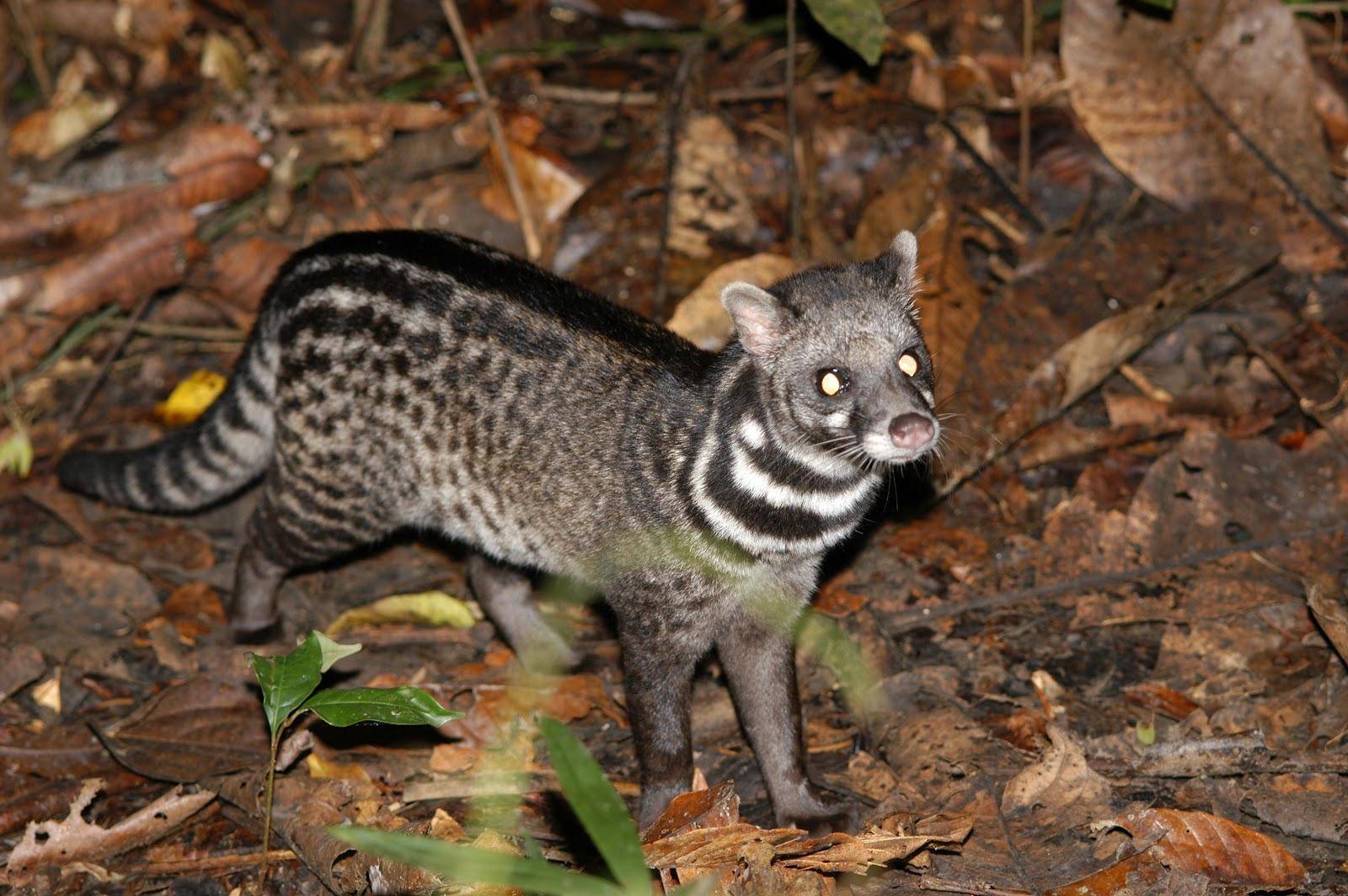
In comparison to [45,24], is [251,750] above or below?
below

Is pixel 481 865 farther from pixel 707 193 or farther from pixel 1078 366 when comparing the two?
pixel 707 193

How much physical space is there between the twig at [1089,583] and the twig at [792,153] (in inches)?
104

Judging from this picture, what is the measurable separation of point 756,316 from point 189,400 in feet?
15.2

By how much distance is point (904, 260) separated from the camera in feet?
18.6

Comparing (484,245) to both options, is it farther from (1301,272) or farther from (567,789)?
(1301,272)

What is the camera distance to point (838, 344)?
17.4 feet

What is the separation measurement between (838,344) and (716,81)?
4.76m

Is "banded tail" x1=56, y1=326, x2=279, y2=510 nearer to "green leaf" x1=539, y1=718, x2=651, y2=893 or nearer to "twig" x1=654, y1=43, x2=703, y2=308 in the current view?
"twig" x1=654, y1=43, x2=703, y2=308

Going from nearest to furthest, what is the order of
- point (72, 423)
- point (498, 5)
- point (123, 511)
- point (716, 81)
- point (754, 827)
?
1. point (754, 827)
2. point (123, 511)
3. point (72, 423)
4. point (716, 81)
5. point (498, 5)

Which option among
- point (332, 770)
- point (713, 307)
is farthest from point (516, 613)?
point (713, 307)

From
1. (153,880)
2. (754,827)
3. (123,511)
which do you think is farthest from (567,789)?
(123,511)

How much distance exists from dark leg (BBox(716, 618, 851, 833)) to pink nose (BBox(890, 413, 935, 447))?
1.30 meters

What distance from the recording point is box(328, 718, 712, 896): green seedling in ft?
12.5

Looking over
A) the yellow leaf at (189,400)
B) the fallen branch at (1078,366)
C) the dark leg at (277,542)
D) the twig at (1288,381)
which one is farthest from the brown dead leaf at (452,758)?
the twig at (1288,381)
